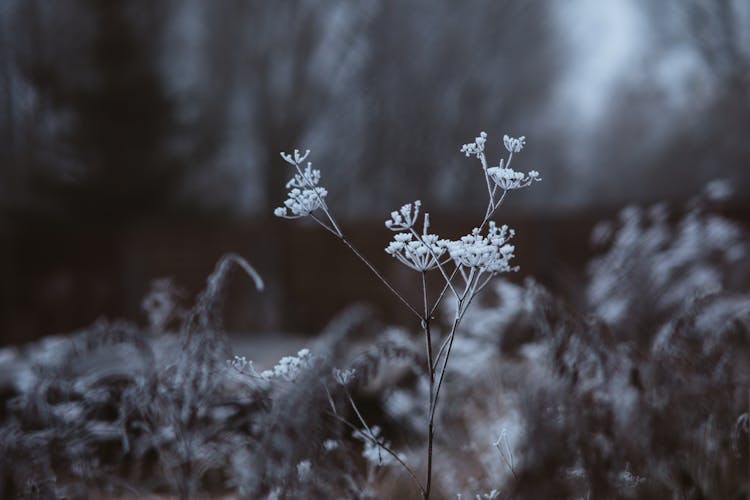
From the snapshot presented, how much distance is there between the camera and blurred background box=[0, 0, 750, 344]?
7.60 meters

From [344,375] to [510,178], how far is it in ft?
1.75

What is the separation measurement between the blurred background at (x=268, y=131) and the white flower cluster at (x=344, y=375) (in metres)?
4.19

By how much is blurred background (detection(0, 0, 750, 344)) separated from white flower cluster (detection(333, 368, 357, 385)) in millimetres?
4193

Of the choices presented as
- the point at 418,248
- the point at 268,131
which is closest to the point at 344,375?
the point at 418,248

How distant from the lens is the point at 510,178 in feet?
4.21

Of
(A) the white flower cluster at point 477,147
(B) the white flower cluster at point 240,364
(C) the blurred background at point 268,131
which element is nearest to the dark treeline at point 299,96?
(C) the blurred background at point 268,131

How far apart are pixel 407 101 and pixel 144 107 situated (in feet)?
13.6

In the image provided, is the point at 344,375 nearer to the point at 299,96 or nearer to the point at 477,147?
the point at 477,147

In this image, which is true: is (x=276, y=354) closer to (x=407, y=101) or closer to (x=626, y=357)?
(x=626, y=357)

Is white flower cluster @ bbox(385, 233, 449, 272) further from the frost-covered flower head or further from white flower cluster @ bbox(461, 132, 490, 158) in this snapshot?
white flower cluster @ bbox(461, 132, 490, 158)

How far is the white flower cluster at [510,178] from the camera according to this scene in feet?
4.12

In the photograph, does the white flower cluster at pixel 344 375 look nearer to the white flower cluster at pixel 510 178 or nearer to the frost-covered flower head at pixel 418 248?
the frost-covered flower head at pixel 418 248

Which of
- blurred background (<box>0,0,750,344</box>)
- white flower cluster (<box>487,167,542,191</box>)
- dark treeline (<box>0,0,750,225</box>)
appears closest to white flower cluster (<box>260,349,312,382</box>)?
white flower cluster (<box>487,167,542,191</box>)

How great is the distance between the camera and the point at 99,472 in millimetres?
1558
